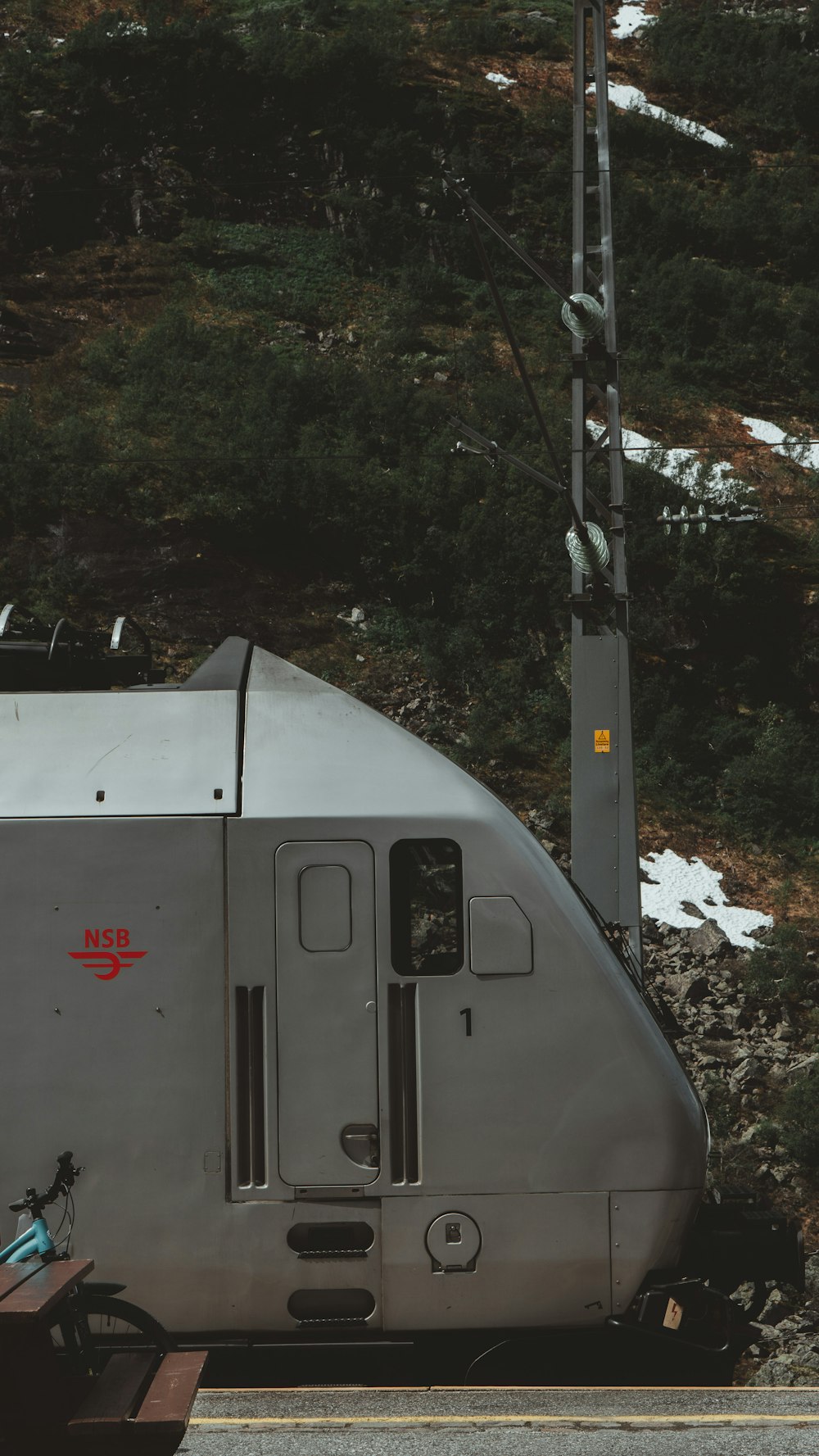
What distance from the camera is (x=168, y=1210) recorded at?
5.57 m

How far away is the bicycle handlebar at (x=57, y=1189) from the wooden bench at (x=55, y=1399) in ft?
2.38

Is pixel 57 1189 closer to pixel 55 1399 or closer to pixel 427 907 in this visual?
pixel 55 1399

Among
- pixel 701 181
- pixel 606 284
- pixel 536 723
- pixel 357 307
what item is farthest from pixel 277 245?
pixel 606 284

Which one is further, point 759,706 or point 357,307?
point 357,307

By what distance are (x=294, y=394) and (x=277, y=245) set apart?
10322 millimetres

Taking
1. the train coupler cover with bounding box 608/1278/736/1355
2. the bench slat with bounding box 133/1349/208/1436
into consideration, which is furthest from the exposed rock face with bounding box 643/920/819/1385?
the bench slat with bounding box 133/1349/208/1436

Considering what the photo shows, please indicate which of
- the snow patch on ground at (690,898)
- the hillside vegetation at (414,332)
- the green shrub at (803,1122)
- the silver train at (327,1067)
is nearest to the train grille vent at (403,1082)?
the silver train at (327,1067)

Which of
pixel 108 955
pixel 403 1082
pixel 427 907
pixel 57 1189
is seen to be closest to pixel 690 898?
pixel 427 907

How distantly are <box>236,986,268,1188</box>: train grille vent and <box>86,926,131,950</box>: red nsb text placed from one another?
22.0 inches

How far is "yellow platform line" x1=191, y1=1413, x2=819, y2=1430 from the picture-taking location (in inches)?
212

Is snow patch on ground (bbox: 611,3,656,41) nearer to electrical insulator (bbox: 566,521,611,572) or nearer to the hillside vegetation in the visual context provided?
the hillside vegetation

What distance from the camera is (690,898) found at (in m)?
18.7

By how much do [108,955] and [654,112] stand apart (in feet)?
150

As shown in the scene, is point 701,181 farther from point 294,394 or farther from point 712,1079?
point 712,1079
